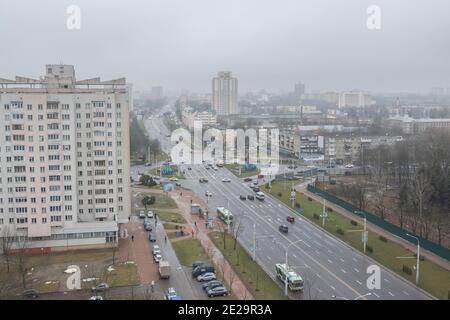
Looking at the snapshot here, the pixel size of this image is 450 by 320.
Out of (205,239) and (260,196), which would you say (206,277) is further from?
(260,196)

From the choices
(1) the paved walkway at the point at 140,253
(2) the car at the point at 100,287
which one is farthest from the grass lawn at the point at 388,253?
(2) the car at the point at 100,287

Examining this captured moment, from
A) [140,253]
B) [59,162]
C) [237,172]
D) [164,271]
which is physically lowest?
[140,253]

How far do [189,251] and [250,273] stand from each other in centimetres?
313

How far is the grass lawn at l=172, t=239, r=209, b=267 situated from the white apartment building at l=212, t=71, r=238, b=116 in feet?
230

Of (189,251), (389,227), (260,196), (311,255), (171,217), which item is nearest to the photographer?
(311,255)

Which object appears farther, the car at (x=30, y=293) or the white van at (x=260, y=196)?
the white van at (x=260, y=196)

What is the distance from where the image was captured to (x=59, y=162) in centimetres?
1695

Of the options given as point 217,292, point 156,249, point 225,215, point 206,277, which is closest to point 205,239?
point 156,249

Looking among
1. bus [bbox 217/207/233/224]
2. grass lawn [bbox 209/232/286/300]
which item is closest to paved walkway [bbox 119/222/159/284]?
grass lawn [bbox 209/232/286/300]

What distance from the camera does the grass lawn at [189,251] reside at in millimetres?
15244

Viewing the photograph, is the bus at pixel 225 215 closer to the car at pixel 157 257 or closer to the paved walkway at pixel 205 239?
the paved walkway at pixel 205 239

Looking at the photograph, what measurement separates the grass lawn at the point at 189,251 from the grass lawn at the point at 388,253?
5.21m

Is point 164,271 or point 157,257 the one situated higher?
point 164,271

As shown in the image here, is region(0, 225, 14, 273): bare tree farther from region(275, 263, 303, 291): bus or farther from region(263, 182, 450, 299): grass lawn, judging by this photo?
region(263, 182, 450, 299): grass lawn
